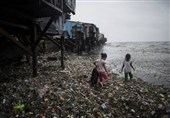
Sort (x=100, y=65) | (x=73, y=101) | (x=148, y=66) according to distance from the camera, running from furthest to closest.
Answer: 1. (x=148, y=66)
2. (x=100, y=65)
3. (x=73, y=101)

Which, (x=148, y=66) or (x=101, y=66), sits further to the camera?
(x=148, y=66)

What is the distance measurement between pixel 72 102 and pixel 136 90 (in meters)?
2.79

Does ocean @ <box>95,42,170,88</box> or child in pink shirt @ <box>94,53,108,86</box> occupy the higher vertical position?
child in pink shirt @ <box>94,53,108,86</box>

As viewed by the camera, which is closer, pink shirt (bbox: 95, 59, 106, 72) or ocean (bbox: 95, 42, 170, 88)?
pink shirt (bbox: 95, 59, 106, 72)

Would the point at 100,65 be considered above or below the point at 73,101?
above

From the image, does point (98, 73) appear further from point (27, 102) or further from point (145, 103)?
point (27, 102)

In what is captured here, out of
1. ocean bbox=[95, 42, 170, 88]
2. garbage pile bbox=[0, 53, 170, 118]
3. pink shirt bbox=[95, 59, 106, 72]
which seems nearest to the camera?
garbage pile bbox=[0, 53, 170, 118]

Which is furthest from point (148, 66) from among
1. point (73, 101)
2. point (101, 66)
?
point (73, 101)

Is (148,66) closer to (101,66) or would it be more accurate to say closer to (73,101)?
(101,66)

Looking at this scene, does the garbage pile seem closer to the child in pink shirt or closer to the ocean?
the child in pink shirt

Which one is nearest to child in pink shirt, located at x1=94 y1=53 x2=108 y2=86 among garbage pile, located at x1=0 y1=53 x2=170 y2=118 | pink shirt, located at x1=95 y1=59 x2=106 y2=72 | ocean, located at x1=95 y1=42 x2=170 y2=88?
pink shirt, located at x1=95 y1=59 x2=106 y2=72

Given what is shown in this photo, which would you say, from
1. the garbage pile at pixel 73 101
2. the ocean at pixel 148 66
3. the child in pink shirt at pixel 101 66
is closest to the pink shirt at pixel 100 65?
the child in pink shirt at pixel 101 66

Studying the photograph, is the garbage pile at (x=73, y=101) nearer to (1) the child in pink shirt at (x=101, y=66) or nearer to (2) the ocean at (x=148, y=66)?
(1) the child in pink shirt at (x=101, y=66)

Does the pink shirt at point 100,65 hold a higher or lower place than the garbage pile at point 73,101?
higher
